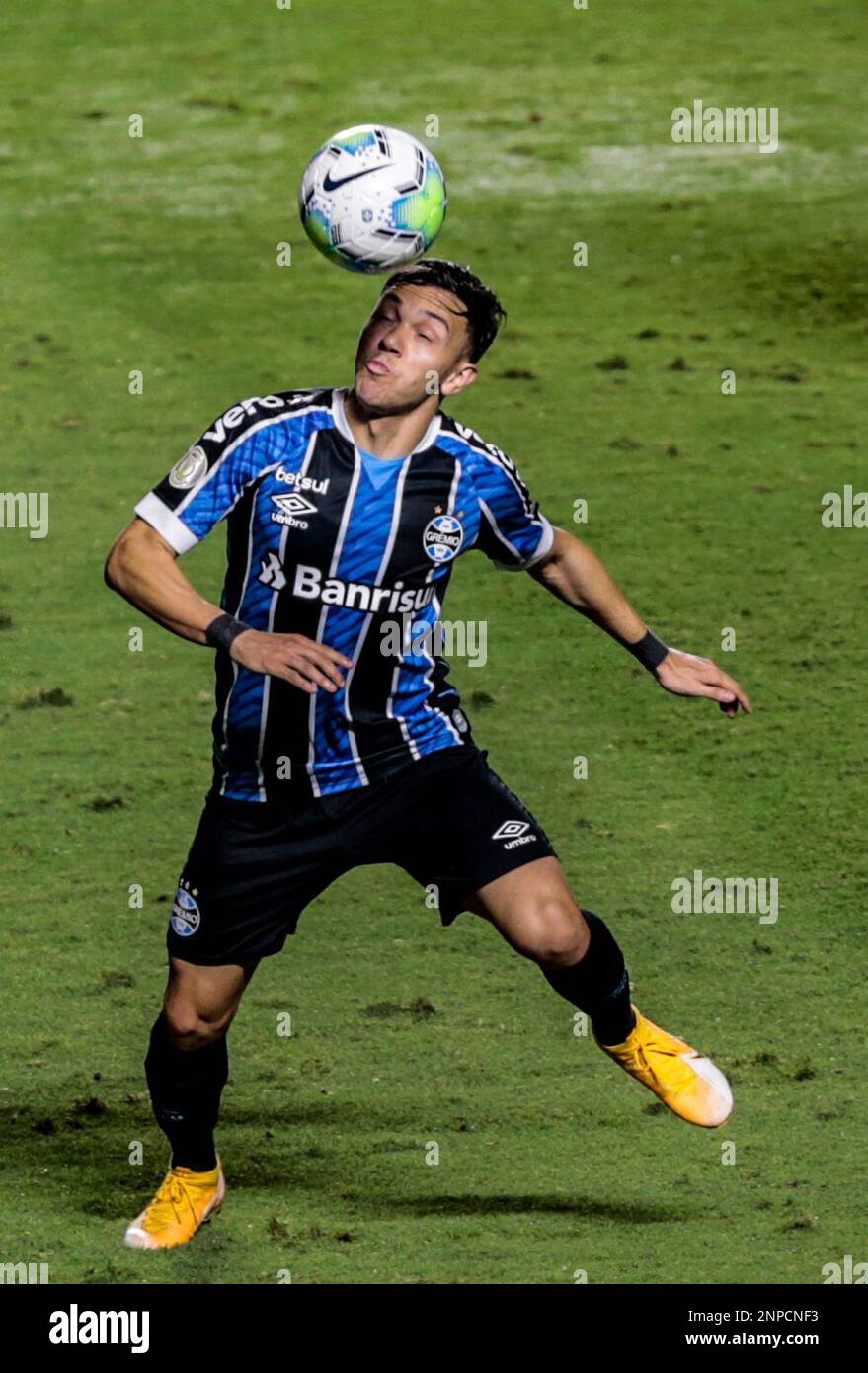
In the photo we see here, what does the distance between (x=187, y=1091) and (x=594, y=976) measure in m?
1.07

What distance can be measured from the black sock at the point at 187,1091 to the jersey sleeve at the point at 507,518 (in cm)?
143

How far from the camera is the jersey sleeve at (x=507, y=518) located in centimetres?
589

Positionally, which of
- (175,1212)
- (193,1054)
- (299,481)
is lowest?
(175,1212)

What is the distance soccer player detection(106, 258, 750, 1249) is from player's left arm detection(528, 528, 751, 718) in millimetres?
→ 148

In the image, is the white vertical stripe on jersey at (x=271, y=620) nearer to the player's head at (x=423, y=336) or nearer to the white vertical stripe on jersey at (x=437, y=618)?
the player's head at (x=423, y=336)

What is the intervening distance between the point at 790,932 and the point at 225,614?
2981 millimetres

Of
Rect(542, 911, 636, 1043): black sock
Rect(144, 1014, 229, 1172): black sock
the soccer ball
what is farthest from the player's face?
Rect(144, 1014, 229, 1172): black sock

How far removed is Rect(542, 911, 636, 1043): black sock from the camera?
5.96 meters

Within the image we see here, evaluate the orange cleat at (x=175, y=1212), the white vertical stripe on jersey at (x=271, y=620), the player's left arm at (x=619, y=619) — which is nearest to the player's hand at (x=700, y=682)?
the player's left arm at (x=619, y=619)

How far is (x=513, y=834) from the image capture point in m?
5.85

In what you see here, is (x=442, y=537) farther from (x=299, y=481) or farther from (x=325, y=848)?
(x=325, y=848)

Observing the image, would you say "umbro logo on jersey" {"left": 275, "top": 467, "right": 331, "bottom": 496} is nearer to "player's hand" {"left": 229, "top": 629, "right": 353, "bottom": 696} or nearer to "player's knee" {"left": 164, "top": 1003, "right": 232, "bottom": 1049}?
"player's hand" {"left": 229, "top": 629, "right": 353, "bottom": 696}

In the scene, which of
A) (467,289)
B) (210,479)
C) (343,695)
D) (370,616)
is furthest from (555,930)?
(467,289)

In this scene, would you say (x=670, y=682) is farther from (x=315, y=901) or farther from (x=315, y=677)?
(x=315, y=901)
